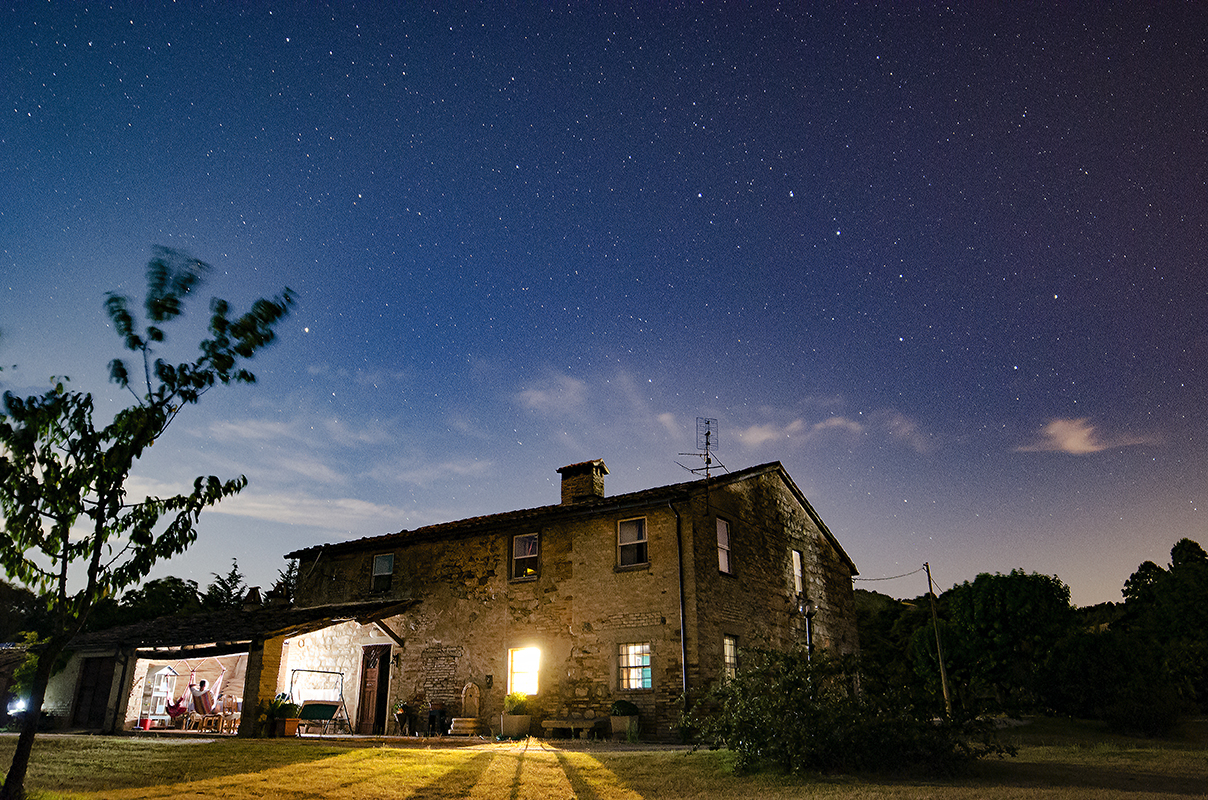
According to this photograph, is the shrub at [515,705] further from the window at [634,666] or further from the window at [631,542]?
the window at [631,542]

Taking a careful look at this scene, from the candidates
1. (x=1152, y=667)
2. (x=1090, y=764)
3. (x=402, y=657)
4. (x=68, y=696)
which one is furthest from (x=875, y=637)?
(x=68, y=696)

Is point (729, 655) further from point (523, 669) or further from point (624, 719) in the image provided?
point (523, 669)

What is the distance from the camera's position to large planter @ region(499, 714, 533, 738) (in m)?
17.3

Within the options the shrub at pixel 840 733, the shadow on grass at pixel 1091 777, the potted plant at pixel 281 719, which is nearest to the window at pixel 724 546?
the shrub at pixel 840 733

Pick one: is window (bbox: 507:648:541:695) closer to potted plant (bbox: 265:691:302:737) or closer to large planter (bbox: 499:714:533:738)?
large planter (bbox: 499:714:533:738)

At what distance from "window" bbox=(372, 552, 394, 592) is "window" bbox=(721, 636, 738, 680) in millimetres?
10272

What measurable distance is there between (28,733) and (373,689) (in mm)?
15432

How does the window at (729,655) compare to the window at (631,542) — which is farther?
the window at (631,542)

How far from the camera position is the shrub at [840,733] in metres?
9.07

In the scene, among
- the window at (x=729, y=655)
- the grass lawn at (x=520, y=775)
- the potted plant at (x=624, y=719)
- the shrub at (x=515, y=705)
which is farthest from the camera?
the shrub at (x=515, y=705)

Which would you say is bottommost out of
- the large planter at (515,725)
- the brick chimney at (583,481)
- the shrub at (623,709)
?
the large planter at (515,725)

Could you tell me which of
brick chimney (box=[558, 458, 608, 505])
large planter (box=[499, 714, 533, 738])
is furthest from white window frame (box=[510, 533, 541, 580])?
large planter (box=[499, 714, 533, 738])

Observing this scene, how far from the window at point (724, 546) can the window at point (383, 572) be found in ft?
33.1

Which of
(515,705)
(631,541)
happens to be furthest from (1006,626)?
(515,705)
